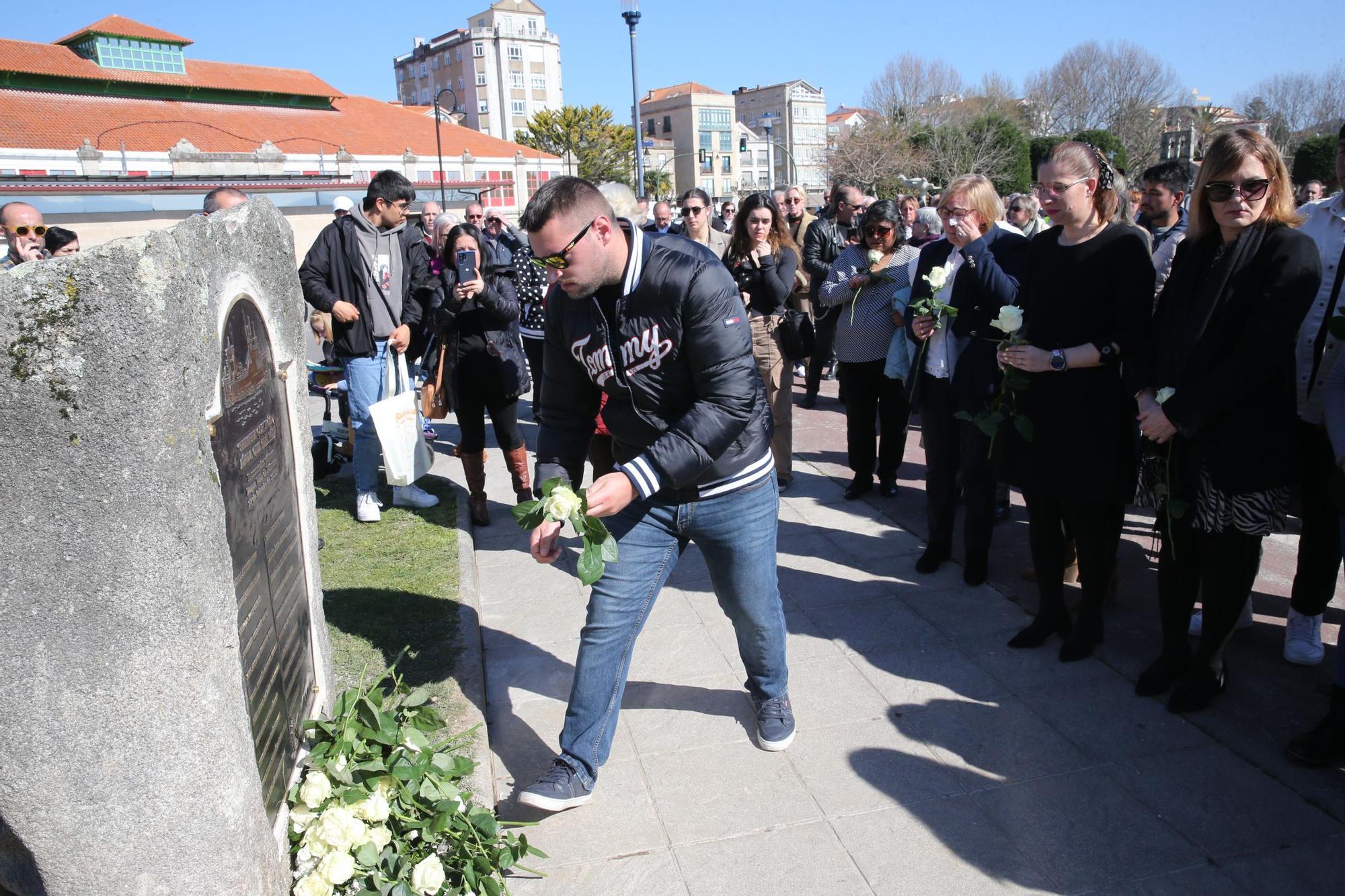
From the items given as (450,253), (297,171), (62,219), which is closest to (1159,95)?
(297,171)

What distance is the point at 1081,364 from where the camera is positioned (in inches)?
149

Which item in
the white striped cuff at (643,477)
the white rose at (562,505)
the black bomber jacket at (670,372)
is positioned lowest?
the white rose at (562,505)

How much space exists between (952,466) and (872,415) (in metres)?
1.35

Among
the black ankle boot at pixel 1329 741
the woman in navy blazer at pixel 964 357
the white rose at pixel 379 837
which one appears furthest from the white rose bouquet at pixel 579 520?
the black ankle boot at pixel 1329 741

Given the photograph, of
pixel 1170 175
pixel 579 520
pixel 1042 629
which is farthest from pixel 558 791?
pixel 1170 175

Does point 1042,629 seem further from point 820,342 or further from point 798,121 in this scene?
point 798,121

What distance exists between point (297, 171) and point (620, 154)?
115 ft

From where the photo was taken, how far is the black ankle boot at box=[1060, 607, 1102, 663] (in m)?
4.05

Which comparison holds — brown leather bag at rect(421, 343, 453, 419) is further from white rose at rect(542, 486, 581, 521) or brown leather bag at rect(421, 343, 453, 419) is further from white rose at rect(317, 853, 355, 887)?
white rose at rect(317, 853, 355, 887)

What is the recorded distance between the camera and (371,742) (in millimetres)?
3043

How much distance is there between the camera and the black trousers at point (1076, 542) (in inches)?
155

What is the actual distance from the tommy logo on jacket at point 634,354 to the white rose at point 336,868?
160 centimetres

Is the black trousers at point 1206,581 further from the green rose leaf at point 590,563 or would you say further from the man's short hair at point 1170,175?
the man's short hair at point 1170,175

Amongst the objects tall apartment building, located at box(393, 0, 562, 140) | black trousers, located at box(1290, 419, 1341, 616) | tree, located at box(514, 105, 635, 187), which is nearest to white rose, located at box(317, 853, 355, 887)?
black trousers, located at box(1290, 419, 1341, 616)
